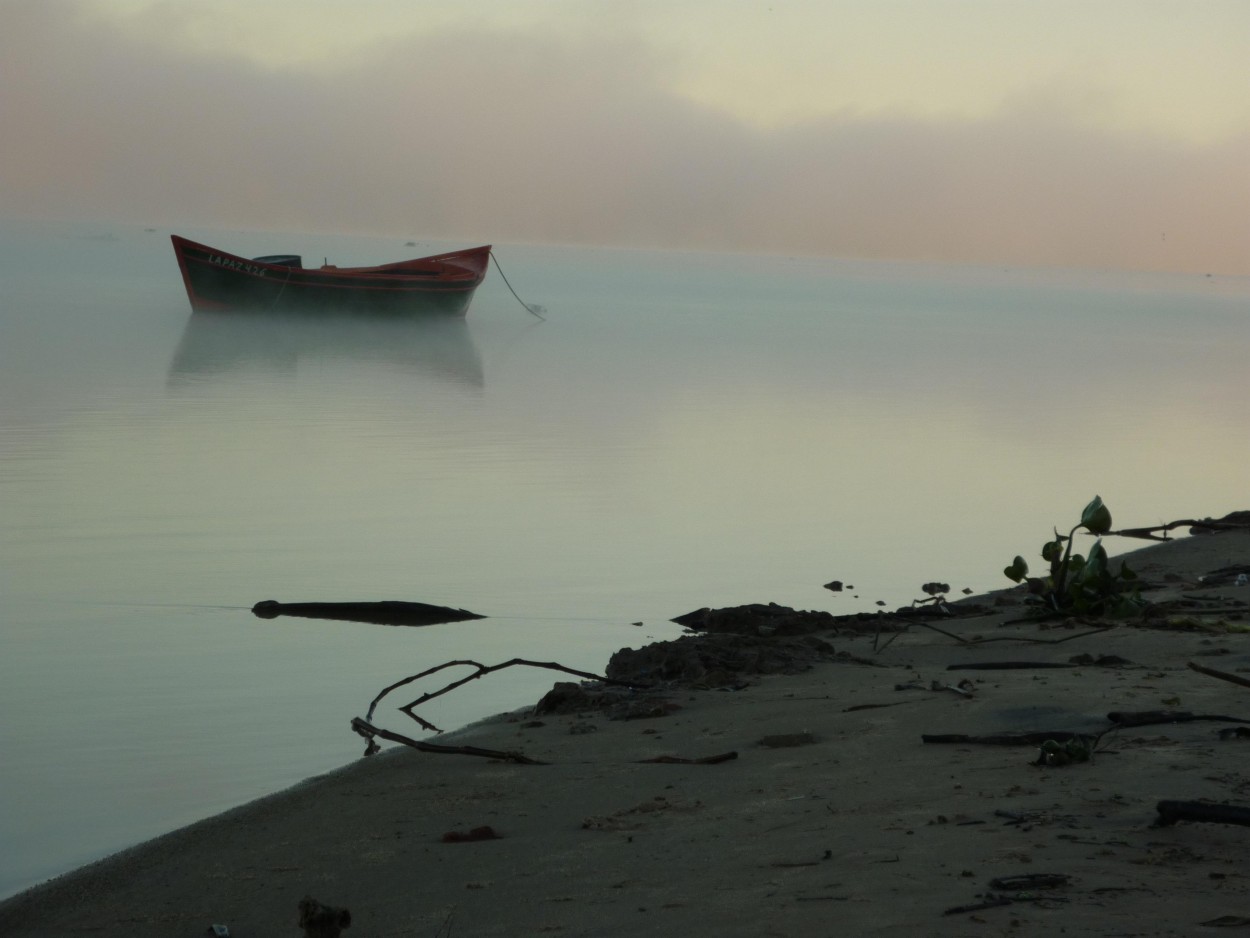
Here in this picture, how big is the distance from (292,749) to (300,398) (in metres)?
16.2

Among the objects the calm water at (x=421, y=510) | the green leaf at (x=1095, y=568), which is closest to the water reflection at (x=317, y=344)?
the calm water at (x=421, y=510)

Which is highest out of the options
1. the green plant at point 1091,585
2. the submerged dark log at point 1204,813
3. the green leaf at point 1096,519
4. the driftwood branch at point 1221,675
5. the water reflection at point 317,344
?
the water reflection at point 317,344

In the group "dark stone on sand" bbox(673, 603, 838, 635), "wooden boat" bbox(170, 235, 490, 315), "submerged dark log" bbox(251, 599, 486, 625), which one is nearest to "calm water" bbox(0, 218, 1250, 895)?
"submerged dark log" bbox(251, 599, 486, 625)

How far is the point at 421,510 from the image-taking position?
11.6 metres

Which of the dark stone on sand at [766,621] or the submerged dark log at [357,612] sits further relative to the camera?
the submerged dark log at [357,612]

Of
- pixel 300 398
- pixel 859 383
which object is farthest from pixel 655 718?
pixel 859 383

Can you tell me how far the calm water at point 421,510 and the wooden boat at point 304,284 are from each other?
8.95 m

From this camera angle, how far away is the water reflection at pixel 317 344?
26.9 meters

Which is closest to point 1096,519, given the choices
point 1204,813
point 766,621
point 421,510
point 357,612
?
point 766,621

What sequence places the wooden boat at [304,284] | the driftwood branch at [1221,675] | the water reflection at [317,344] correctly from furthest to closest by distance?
1. the wooden boat at [304,284]
2. the water reflection at [317,344]
3. the driftwood branch at [1221,675]

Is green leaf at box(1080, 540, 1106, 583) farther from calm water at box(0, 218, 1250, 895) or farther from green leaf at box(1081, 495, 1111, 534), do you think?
calm water at box(0, 218, 1250, 895)

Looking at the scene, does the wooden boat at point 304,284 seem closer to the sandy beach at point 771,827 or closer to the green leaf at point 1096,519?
the green leaf at point 1096,519

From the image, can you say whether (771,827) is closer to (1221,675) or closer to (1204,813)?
(1204,813)

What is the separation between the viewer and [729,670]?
605 cm
